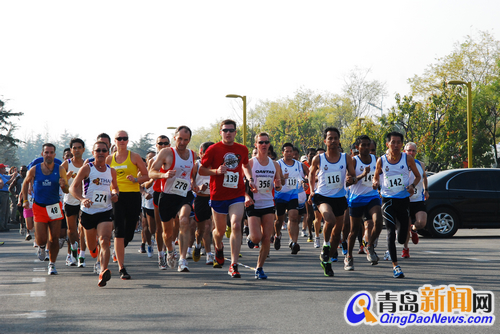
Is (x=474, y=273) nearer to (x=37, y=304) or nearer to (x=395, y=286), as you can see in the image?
(x=395, y=286)

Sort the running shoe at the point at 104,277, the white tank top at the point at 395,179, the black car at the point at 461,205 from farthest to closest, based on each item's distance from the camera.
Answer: the black car at the point at 461,205 < the white tank top at the point at 395,179 < the running shoe at the point at 104,277

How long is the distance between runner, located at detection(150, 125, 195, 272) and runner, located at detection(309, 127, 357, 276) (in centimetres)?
186

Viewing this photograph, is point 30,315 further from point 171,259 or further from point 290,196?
point 290,196

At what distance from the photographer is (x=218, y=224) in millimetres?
8984

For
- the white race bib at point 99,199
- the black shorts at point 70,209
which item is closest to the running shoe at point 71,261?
the black shorts at point 70,209

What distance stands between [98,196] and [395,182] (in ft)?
13.5

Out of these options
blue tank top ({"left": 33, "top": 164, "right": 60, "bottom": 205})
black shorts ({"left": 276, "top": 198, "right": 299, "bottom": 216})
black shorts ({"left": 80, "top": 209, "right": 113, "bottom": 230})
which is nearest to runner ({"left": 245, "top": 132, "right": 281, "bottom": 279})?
black shorts ({"left": 80, "top": 209, "right": 113, "bottom": 230})

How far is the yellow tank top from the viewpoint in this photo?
9.16m

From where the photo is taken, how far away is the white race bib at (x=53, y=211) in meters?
9.91

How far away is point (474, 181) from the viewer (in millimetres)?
16328

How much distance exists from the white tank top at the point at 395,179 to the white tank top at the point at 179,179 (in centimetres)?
284

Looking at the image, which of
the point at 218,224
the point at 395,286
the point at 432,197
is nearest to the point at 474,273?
the point at 395,286

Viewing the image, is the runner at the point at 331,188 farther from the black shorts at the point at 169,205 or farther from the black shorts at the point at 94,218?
the black shorts at the point at 94,218

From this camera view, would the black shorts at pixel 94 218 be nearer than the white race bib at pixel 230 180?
Yes
